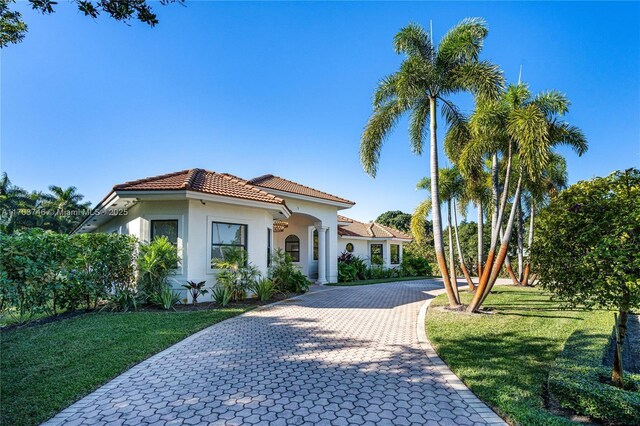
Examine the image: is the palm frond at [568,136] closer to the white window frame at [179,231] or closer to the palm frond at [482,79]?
the palm frond at [482,79]

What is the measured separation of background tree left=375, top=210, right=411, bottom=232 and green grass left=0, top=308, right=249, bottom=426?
55157 millimetres

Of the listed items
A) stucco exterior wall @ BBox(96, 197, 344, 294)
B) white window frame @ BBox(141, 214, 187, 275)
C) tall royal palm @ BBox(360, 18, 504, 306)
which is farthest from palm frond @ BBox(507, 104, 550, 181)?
white window frame @ BBox(141, 214, 187, 275)

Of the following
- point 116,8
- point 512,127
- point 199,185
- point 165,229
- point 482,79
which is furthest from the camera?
point 165,229

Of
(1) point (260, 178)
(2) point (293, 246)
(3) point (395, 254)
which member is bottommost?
(3) point (395, 254)

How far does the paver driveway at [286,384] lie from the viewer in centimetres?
377

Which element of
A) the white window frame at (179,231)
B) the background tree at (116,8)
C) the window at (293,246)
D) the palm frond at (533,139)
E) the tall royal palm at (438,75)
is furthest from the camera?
the window at (293,246)

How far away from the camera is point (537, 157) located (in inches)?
331

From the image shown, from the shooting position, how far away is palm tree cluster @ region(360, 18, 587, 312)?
370 inches

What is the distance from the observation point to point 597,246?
13.4ft

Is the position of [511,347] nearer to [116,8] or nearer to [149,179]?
[116,8]

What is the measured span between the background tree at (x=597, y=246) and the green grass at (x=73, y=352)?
674cm

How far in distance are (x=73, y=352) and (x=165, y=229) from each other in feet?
20.5

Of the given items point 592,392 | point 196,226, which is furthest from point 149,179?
point 592,392

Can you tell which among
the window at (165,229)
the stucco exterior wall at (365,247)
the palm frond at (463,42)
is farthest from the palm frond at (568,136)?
the stucco exterior wall at (365,247)
